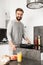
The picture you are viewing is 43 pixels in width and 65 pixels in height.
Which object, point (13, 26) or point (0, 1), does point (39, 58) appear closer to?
point (13, 26)

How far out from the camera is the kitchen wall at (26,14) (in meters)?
3.03

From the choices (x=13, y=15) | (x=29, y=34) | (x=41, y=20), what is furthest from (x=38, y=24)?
(x=13, y=15)

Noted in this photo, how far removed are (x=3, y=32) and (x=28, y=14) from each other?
3.25ft

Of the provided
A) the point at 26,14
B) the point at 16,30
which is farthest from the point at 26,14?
the point at 16,30

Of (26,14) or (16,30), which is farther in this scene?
(26,14)

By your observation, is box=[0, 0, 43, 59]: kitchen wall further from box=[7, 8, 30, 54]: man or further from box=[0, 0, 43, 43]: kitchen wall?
box=[7, 8, 30, 54]: man

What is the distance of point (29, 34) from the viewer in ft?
10.5

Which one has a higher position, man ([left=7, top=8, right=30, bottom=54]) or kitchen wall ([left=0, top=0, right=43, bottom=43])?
kitchen wall ([left=0, top=0, right=43, bottom=43])

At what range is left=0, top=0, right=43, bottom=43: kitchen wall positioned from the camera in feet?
9.94

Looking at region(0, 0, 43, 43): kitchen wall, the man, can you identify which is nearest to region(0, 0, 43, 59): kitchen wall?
region(0, 0, 43, 43): kitchen wall

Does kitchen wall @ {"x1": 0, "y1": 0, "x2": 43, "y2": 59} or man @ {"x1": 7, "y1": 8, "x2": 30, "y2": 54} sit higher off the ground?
kitchen wall @ {"x1": 0, "y1": 0, "x2": 43, "y2": 59}

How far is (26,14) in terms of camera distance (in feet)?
10.8

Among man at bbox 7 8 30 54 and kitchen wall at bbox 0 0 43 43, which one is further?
kitchen wall at bbox 0 0 43 43

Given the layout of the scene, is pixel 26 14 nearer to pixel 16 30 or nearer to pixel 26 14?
pixel 26 14
